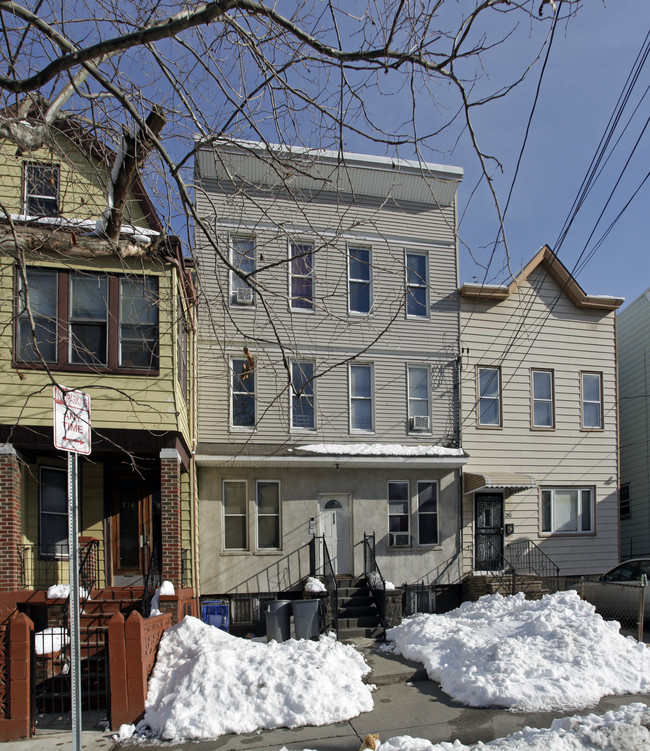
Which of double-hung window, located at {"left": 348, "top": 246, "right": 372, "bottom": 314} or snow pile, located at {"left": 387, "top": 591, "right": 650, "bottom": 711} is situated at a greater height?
double-hung window, located at {"left": 348, "top": 246, "right": 372, "bottom": 314}

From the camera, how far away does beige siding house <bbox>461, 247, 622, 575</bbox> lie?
1809 centimetres

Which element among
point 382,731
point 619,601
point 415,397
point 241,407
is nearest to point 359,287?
point 415,397

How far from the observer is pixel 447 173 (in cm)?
1877

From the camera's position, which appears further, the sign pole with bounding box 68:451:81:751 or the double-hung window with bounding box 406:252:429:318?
the double-hung window with bounding box 406:252:429:318

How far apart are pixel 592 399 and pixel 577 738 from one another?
48.2 feet

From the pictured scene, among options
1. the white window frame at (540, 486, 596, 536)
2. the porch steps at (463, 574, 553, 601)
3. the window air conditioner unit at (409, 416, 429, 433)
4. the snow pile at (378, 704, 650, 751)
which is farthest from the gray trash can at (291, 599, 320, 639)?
the white window frame at (540, 486, 596, 536)

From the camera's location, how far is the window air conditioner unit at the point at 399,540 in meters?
17.1

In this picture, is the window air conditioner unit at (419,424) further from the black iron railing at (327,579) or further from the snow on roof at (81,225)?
the snow on roof at (81,225)

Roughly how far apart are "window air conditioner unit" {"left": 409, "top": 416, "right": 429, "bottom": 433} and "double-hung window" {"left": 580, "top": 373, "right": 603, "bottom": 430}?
5.05 meters

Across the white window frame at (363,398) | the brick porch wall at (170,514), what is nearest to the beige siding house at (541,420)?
the white window frame at (363,398)

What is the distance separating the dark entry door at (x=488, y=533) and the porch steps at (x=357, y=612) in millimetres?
3710

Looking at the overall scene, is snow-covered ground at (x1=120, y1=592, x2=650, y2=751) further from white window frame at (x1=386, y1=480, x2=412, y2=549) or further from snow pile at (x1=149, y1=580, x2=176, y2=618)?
white window frame at (x1=386, y1=480, x2=412, y2=549)

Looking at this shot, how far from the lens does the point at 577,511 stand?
1906cm

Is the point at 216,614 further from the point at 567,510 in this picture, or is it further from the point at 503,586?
the point at 567,510
